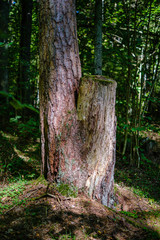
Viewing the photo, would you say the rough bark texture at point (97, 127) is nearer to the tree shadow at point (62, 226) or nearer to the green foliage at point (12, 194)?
the tree shadow at point (62, 226)

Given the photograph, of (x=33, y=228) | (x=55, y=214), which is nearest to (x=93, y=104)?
(x=55, y=214)

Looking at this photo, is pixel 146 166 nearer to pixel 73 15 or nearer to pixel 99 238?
pixel 99 238

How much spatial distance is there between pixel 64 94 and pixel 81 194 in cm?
Answer: 139

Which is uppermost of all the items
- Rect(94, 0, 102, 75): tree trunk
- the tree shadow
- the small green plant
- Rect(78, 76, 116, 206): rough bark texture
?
Rect(94, 0, 102, 75): tree trunk

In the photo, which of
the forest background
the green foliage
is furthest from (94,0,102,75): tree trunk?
the green foliage

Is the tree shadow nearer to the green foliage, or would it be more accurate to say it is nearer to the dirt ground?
the dirt ground

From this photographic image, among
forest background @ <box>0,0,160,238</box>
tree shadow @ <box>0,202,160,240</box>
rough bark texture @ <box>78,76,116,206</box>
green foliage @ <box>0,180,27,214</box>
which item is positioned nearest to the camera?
tree shadow @ <box>0,202,160,240</box>

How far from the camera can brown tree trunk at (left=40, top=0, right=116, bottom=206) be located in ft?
7.72

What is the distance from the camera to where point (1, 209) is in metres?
2.21

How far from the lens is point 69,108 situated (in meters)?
2.46

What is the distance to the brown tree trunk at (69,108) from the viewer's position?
7.72 feet

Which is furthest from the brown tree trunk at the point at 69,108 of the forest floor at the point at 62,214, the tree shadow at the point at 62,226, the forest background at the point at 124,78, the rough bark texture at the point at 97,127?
the forest background at the point at 124,78

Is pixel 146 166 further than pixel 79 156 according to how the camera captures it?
Yes

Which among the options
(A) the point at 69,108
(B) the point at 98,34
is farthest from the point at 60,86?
(B) the point at 98,34
